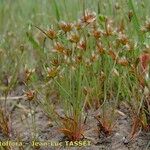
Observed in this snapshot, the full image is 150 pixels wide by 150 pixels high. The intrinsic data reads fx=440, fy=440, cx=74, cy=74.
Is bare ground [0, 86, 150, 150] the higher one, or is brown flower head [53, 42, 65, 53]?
brown flower head [53, 42, 65, 53]

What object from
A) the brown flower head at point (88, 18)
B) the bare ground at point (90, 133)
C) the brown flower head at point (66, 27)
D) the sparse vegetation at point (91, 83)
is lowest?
the bare ground at point (90, 133)

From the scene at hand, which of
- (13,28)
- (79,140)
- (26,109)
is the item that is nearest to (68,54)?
(79,140)

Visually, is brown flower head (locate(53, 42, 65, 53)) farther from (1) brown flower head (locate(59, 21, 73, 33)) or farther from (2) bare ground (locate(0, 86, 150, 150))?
(2) bare ground (locate(0, 86, 150, 150))

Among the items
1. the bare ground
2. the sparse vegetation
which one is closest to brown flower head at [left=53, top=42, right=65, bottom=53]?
the sparse vegetation

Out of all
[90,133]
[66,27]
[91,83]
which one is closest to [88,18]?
[66,27]

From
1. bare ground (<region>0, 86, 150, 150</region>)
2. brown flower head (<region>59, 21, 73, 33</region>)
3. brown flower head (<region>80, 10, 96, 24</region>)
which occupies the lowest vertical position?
bare ground (<region>0, 86, 150, 150</region>)

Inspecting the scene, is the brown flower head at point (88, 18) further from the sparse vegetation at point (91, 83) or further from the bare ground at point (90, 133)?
the bare ground at point (90, 133)

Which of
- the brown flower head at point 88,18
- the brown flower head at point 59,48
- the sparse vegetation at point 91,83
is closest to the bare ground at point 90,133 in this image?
the sparse vegetation at point 91,83

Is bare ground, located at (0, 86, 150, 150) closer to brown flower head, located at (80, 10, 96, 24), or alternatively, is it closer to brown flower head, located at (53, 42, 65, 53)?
brown flower head, located at (53, 42, 65, 53)

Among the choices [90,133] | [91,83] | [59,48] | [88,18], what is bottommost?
[90,133]

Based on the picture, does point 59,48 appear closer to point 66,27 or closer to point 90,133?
point 66,27

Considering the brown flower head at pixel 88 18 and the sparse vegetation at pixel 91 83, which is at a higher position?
the brown flower head at pixel 88 18

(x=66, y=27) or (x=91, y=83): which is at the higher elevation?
(x=66, y=27)

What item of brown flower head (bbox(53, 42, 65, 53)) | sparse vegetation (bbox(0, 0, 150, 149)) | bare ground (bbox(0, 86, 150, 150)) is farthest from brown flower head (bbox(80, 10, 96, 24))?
bare ground (bbox(0, 86, 150, 150))
